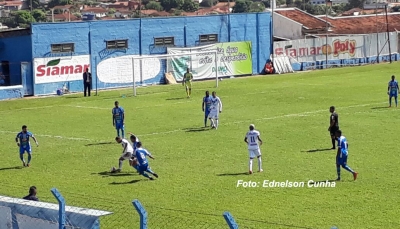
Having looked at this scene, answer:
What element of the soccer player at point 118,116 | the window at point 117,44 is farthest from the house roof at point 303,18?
the soccer player at point 118,116

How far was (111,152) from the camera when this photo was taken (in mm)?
30438

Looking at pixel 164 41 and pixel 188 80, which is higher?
pixel 164 41

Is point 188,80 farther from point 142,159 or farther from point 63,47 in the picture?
point 142,159

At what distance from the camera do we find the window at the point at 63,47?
5425 cm

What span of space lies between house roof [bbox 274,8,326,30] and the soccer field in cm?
A: 2649

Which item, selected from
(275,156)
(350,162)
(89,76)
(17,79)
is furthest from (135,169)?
(17,79)

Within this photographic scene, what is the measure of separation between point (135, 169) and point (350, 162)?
7219 mm

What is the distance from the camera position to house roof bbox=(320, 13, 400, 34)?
3180 inches

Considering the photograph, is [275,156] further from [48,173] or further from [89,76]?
[89,76]

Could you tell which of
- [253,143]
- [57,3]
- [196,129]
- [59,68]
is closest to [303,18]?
[59,68]

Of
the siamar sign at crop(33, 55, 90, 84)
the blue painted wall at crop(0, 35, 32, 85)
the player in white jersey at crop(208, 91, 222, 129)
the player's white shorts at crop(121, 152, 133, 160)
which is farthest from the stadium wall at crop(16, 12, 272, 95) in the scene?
the player's white shorts at crop(121, 152, 133, 160)

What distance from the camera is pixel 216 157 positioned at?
28.7 m

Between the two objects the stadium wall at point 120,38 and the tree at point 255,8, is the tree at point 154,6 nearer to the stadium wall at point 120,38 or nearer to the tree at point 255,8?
the tree at point 255,8

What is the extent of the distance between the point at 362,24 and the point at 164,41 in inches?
1228
